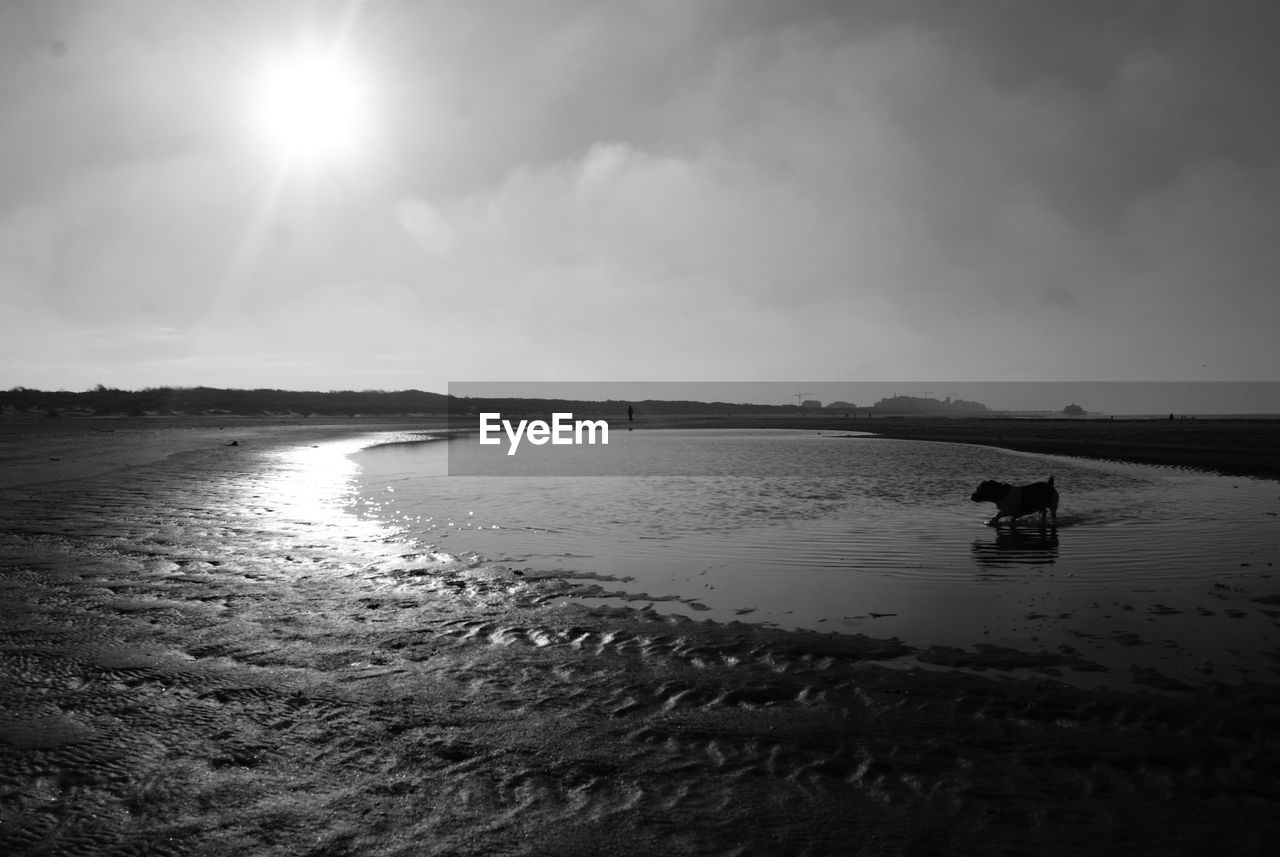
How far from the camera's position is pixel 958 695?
6.41 m

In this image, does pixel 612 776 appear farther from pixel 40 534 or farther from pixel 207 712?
pixel 40 534

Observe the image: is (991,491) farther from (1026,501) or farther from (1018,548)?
(1018,548)

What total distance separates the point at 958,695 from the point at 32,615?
1013cm

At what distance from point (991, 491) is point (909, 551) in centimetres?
499

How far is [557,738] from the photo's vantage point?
5551mm

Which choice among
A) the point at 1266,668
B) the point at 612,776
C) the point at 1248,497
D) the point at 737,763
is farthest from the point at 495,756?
the point at 1248,497

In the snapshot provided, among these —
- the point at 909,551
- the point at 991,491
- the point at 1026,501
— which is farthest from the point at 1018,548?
the point at 991,491

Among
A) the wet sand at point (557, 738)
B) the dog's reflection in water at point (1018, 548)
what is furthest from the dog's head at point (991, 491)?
the wet sand at point (557, 738)

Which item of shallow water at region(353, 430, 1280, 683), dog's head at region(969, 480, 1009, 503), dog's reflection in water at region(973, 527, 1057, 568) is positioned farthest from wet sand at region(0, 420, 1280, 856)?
dog's head at region(969, 480, 1009, 503)

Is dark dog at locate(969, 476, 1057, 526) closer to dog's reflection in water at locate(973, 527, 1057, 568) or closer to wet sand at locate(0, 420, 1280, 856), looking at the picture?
dog's reflection in water at locate(973, 527, 1057, 568)

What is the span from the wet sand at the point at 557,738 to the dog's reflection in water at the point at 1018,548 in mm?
3438

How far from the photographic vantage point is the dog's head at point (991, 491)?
53.4ft

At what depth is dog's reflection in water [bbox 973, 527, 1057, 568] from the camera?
12195mm

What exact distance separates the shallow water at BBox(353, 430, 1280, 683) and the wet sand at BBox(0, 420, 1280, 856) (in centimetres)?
88
